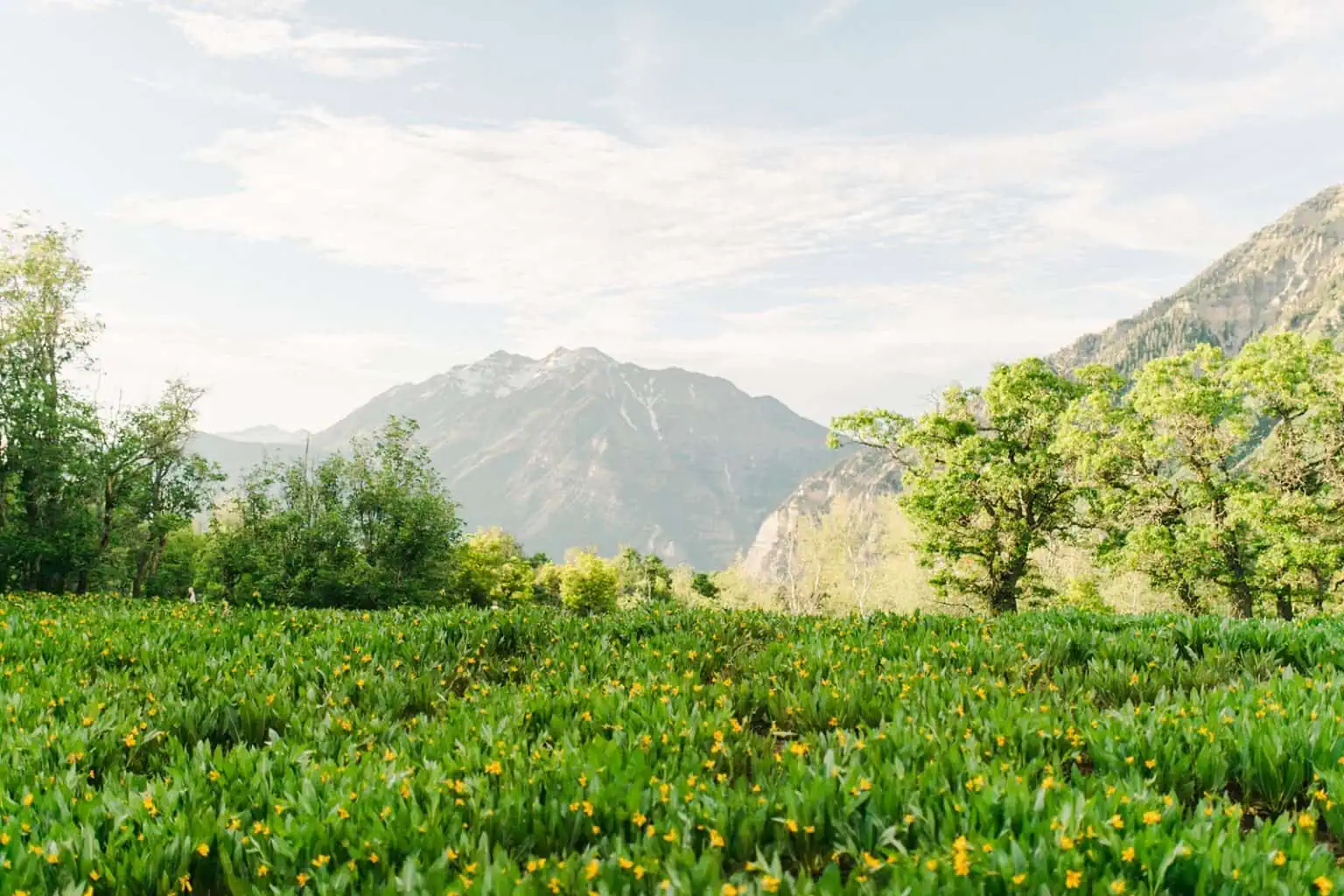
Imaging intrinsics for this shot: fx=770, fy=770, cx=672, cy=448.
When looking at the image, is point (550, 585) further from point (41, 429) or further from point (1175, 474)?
point (1175, 474)

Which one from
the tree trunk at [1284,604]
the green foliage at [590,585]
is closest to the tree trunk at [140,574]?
the green foliage at [590,585]

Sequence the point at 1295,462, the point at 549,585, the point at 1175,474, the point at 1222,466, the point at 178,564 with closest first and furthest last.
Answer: the point at 1295,462
the point at 1222,466
the point at 1175,474
the point at 178,564
the point at 549,585

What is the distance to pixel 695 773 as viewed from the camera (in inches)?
174

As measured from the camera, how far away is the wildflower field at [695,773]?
10.6 feet

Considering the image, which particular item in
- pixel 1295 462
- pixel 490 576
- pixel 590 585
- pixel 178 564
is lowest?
pixel 590 585

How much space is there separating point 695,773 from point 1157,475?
26933mm

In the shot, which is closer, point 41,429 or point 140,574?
point 41,429

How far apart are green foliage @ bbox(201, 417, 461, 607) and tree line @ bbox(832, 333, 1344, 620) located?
26.0 m

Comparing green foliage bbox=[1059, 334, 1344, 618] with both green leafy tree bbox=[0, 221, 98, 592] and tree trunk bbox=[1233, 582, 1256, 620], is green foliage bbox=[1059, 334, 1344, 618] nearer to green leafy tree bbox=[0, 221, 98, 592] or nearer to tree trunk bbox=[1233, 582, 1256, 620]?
tree trunk bbox=[1233, 582, 1256, 620]

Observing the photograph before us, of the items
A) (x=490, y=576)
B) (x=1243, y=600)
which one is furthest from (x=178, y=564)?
(x=1243, y=600)

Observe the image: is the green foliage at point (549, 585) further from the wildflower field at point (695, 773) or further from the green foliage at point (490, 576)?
the wildflower field at point (695, 773)

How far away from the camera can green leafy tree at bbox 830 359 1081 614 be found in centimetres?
2650

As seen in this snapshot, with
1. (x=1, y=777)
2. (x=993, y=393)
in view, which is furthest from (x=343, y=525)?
(x=1, y=777)

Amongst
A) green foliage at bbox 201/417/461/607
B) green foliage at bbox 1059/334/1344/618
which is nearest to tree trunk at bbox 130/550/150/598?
green foliage at bbox 201/417/461/607
